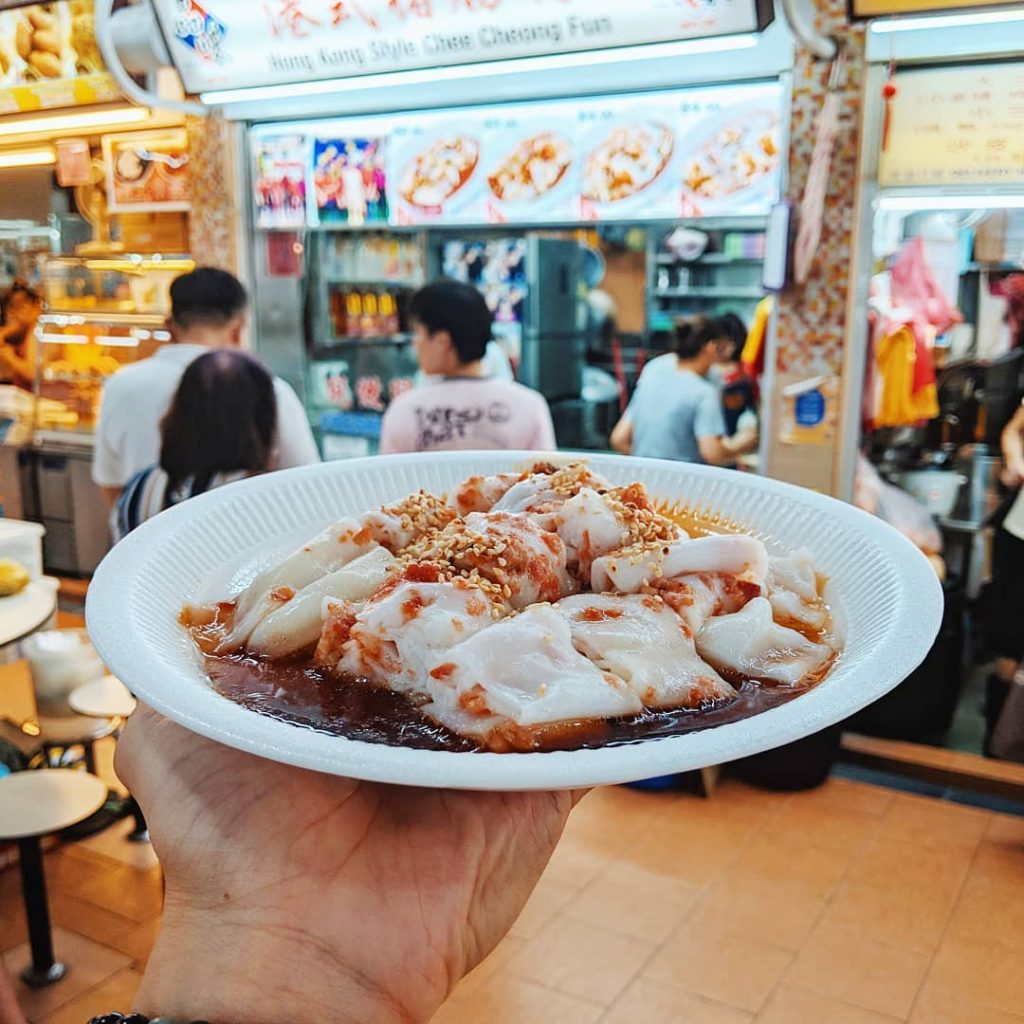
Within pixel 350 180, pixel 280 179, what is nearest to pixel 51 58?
pixel 280 179

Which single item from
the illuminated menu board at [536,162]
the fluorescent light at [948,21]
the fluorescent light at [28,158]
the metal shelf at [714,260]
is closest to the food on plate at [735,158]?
the illuminated menu board at [536,162]

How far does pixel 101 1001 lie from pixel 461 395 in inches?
96.0

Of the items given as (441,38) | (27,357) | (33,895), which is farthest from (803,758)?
(27,357)

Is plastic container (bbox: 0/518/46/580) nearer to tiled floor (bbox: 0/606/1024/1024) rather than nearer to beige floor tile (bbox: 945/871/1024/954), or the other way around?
tiled floor (bbox: 0/606/1024/1024)

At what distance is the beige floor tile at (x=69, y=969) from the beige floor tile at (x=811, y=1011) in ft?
6.93

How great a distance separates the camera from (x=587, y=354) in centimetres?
783

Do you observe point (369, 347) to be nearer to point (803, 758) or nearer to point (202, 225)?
point (202, 225)

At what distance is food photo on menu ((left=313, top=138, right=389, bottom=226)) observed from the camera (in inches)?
208

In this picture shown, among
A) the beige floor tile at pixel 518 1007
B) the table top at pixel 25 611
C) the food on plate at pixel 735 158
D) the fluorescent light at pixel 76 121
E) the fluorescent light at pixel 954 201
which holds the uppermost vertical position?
the fluorescent light at pixel 76 121

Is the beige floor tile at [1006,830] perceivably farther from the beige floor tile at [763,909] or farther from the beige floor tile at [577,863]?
the beige floor tile at [577,863]

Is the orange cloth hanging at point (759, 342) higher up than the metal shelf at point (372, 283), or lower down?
lower down

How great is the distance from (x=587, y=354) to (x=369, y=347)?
2.14 metres

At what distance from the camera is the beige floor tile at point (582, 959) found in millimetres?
3119

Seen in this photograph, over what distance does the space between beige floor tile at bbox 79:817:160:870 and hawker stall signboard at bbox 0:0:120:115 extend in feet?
14.6
